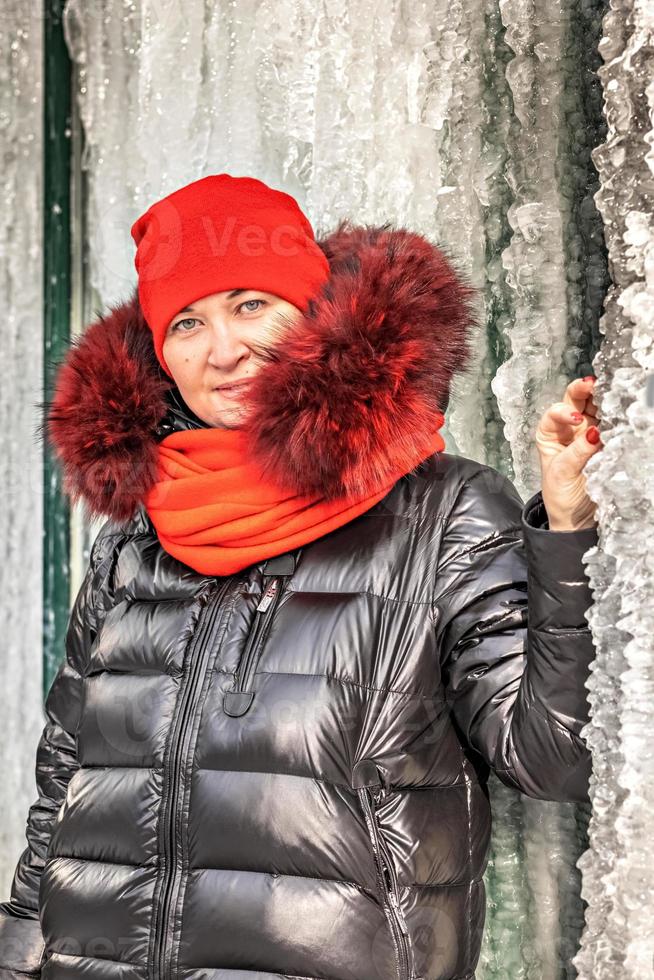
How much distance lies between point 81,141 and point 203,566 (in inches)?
53.7

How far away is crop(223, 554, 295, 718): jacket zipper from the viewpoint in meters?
1.21

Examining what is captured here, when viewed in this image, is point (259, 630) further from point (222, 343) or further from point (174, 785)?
point (222, 343)

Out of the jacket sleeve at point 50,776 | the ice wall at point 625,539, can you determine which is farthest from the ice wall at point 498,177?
the jacket sleeve at point 50,776

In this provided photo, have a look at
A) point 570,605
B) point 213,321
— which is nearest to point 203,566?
point 213,321

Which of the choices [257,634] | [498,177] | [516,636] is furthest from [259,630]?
[498,177]

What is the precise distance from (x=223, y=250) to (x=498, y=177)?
0.38 m

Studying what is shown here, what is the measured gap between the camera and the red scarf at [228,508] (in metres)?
1.28

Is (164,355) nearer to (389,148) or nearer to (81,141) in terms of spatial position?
(389,148)

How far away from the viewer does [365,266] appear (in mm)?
1327

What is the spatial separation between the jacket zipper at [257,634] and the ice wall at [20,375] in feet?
3.94

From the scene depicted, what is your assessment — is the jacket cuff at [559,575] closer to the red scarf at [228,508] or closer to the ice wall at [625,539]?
the ice wall at [625,539]

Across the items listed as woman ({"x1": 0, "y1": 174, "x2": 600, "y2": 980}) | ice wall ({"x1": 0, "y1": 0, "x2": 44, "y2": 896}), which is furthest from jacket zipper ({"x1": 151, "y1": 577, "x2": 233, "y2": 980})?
ice wall ({"x1": 0, "y1": 0, "x2": 44, "y2": 896})

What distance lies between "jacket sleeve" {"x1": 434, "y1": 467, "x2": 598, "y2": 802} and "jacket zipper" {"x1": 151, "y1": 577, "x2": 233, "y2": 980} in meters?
0.26

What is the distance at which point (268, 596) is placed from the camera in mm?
1271
